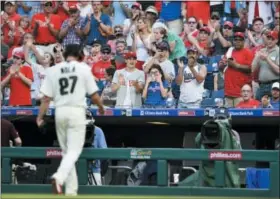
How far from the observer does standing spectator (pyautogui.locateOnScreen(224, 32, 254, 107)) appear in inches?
566

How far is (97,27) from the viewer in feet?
53.0

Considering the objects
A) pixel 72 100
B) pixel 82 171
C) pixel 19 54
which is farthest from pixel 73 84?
pixel 19 54

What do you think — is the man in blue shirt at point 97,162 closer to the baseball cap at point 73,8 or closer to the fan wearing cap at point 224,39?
the fan wearing cap at point 224,39

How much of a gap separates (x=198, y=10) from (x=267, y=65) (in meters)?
2.04

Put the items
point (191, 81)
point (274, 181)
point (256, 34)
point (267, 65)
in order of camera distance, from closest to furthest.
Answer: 1. point (274, 181)
2. point (267, 65)
3. point (191, 81)
4. point (256, 34)

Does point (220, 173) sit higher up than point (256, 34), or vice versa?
point (256, 34)

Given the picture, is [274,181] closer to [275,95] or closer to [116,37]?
→ [275,95]

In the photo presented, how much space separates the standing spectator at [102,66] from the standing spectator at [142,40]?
0.46 m

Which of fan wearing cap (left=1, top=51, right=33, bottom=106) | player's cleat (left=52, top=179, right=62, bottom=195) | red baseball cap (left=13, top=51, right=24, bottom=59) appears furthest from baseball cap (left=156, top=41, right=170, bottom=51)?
player's cleat (left=52, top=179, right=62, bottom=195)

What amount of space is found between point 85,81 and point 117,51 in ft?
17.3

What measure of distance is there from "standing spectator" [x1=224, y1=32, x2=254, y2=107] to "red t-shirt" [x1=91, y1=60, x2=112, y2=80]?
213 centimetres

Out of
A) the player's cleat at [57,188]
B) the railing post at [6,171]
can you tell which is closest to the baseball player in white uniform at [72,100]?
the player's cleat at [57,188]

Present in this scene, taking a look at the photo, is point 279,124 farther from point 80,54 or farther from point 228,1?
point 80,54

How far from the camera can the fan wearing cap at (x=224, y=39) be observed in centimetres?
1517
